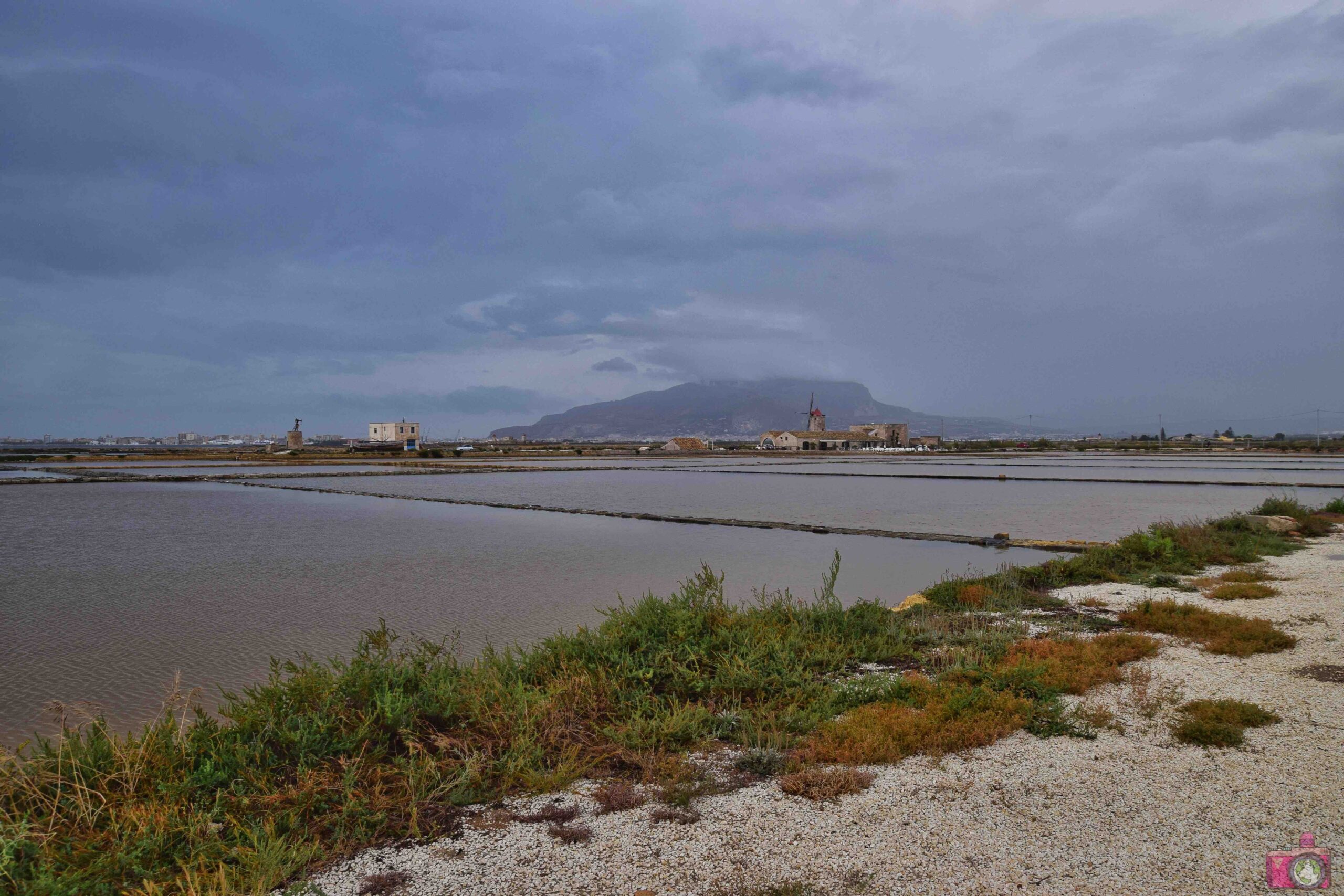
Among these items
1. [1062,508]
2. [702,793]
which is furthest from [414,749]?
[1062,508]

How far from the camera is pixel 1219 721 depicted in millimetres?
4504

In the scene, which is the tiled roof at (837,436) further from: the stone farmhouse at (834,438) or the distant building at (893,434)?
the distant building at (893,434)

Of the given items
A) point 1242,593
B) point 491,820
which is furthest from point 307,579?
point 1242,593

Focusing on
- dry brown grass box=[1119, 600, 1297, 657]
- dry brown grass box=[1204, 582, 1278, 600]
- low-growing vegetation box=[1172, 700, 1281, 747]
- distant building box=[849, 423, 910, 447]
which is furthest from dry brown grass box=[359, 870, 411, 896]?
distant building box=[849, 423, 910, 447]

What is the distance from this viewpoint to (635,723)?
4504 millimetres

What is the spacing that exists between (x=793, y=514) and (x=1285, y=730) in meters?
17.1

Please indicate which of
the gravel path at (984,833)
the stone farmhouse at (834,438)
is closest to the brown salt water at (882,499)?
the gravel path at (984,833)

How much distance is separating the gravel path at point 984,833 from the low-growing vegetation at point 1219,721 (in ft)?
0.25

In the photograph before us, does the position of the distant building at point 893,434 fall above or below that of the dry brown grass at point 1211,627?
above

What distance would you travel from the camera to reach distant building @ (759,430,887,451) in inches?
4058

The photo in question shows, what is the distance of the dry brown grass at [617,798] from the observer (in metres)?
3.74

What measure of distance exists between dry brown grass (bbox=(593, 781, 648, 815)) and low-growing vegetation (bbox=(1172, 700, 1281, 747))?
3.25 metres

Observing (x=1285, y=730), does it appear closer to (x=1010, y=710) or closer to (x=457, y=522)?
(x=1010, y=710)

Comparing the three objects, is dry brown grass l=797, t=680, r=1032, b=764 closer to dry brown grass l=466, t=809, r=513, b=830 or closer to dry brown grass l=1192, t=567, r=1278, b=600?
dry brown grass l=466, t=809, r=513, b=830
